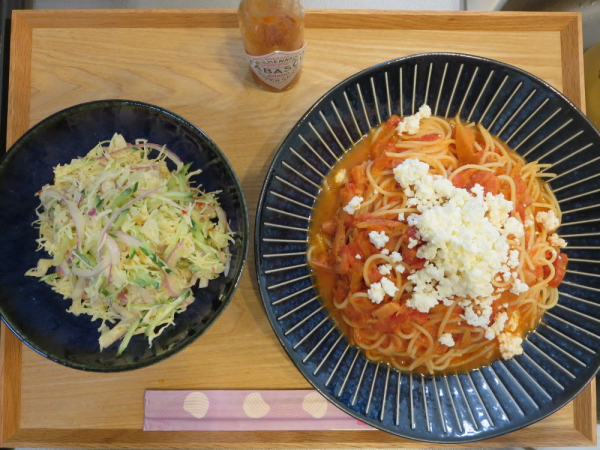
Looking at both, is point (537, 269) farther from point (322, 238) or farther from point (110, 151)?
point (110, 151)

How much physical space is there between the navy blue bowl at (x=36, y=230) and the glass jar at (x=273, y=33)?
363mm

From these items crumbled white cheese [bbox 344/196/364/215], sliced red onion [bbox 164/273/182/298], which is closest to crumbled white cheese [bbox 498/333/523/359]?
crumbled white cheese [bbox 344/196/364/215]

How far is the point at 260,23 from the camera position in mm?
1492

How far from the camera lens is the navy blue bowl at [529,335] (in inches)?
62.8

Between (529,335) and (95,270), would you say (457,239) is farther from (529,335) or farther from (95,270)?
(95,270)

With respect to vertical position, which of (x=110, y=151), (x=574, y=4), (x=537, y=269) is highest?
(x=574, y=4)

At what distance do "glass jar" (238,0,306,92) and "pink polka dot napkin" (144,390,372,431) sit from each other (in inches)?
49.9

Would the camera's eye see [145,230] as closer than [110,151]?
Yes

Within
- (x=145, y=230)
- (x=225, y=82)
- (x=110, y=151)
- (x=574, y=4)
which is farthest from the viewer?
(x=574, y=4)

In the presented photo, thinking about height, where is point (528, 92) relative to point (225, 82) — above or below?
below

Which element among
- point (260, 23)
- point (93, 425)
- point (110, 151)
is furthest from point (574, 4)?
point (93, 425)

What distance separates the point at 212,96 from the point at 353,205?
2.46 ft

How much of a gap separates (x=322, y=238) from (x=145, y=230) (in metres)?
0.69

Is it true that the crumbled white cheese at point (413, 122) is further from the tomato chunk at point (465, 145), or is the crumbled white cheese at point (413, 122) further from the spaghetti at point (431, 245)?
the tomato chunk at point (465, 145)
